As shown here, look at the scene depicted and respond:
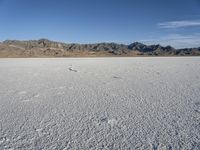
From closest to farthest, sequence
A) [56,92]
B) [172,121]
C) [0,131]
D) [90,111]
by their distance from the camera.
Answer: [0,131] → [172,121] → [90,111] → [56,92]

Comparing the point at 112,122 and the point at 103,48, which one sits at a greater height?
the point at 112,122

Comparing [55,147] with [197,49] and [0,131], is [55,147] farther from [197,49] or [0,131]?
[197,49]

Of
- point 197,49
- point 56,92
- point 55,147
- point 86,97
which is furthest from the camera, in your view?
point 197,49

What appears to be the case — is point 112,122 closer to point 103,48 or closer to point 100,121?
point 100,121

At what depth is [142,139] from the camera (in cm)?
319

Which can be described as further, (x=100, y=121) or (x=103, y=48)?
(x=103, y=48)

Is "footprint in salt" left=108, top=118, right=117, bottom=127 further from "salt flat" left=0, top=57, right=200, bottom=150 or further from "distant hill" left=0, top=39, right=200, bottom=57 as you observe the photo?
"distant hill" left=0, top=39, right=200, bottom=57

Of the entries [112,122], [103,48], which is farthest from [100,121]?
[103,48]

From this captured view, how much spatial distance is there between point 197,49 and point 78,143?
9505 centimetres

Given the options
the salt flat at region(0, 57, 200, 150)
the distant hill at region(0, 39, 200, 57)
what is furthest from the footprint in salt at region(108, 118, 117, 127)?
the distant hill at region(0, 39, 200, 57)

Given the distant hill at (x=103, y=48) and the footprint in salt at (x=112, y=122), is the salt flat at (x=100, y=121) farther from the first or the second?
the distant hill at (x=103, y=48)

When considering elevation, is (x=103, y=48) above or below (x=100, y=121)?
below

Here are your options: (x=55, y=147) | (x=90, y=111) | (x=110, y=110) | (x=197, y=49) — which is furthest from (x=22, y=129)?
(x=197, y=49)

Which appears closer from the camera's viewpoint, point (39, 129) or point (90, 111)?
point (39, 129)
